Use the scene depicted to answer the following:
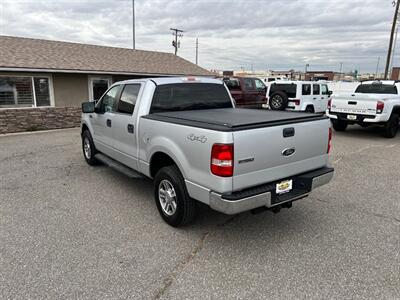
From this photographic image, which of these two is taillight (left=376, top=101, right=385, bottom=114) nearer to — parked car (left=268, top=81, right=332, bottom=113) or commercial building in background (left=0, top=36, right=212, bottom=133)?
parked car (left=268, top=81, right=332, bottom=113)

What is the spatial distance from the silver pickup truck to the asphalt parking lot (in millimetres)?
470

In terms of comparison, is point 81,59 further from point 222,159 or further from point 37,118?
point 222,159

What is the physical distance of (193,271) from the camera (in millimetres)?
2844

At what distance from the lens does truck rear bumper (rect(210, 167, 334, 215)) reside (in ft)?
9.27

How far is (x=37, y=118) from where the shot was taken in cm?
1127

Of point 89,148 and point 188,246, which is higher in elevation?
point 89,148

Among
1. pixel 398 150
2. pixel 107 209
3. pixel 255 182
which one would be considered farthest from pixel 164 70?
pixel 255 182

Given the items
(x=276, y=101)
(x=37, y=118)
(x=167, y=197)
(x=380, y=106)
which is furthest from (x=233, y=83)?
(x=167, y=197)

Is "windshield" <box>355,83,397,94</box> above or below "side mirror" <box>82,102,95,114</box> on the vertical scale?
above

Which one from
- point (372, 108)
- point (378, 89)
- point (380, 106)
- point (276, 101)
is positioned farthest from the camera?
point (276, 101)

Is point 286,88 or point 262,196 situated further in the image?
point 286,88

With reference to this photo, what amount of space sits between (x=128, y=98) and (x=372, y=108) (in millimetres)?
7886

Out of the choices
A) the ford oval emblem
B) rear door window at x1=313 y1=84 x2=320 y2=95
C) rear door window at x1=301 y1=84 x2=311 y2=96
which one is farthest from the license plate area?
rear door window at x1=313 y1=84 x2=320 y2=95

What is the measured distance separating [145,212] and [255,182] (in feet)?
5.99
